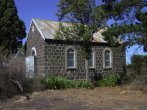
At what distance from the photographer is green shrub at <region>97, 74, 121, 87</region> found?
27472mm

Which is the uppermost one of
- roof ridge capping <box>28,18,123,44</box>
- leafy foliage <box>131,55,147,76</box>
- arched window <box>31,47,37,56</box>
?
roof ridge capping <box>28,18,123,44</box>

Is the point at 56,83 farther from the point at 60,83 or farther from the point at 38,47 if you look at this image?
the point at 38,47

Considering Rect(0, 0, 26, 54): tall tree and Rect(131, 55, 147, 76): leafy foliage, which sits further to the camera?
Rect(0, 0, 26, 54): tall tree

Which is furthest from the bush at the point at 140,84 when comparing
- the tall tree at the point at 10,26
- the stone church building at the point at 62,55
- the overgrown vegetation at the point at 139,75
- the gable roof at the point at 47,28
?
the tall tree at the point at 10,26

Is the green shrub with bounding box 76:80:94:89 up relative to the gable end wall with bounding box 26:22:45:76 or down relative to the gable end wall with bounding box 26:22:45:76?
down

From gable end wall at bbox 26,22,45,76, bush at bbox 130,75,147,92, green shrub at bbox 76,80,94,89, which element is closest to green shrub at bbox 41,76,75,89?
green shrub at bbox 76,80,94,89

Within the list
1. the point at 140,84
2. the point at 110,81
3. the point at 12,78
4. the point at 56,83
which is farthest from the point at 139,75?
the point at 12,78

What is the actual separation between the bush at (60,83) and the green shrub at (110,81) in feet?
8.18

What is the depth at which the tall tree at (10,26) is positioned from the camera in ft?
108

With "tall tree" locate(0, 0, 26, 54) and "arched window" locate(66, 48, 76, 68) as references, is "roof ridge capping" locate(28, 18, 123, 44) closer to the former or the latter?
"arched window" locate(66, 48, 76, 68)

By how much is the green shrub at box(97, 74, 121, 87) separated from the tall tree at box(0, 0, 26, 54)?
9458 millimetres

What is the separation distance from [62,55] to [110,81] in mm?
4446

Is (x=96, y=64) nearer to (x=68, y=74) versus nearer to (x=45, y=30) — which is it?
(x=68, y=74)

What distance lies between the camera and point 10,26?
3400 cm
